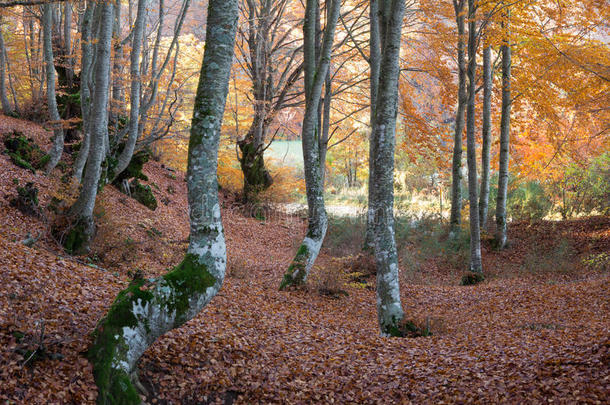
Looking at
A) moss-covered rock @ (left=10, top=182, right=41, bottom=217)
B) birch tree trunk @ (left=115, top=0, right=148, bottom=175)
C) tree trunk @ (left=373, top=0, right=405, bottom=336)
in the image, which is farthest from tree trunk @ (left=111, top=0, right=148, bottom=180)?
tree trunk @ (left=373, top=0, right=405, bottom=336)

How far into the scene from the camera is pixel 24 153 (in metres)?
10.4

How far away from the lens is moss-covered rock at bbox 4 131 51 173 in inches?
389

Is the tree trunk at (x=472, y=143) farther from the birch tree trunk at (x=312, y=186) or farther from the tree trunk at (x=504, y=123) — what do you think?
the birch tree trunk at (x=312, y=186)

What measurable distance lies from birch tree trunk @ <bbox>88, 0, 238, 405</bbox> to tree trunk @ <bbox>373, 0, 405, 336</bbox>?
2568mm

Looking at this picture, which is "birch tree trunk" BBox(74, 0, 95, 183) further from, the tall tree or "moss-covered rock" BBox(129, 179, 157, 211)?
the tall tree

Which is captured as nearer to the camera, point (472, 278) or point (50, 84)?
point (50, 84)

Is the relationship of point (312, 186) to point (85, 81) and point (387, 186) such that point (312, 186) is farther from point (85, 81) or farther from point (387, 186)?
point (85, 81)

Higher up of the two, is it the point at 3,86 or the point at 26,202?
the point at 3,86

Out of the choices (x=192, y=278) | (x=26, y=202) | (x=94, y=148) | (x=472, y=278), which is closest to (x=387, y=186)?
(x=192, y=278)

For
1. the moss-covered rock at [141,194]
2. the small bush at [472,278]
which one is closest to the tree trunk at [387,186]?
the small bush at [472,278]

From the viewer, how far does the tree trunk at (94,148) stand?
283 inches

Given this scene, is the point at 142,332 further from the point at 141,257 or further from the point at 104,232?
the point at 141,257

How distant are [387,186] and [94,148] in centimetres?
478

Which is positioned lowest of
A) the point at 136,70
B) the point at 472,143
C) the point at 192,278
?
the point at 192,278
